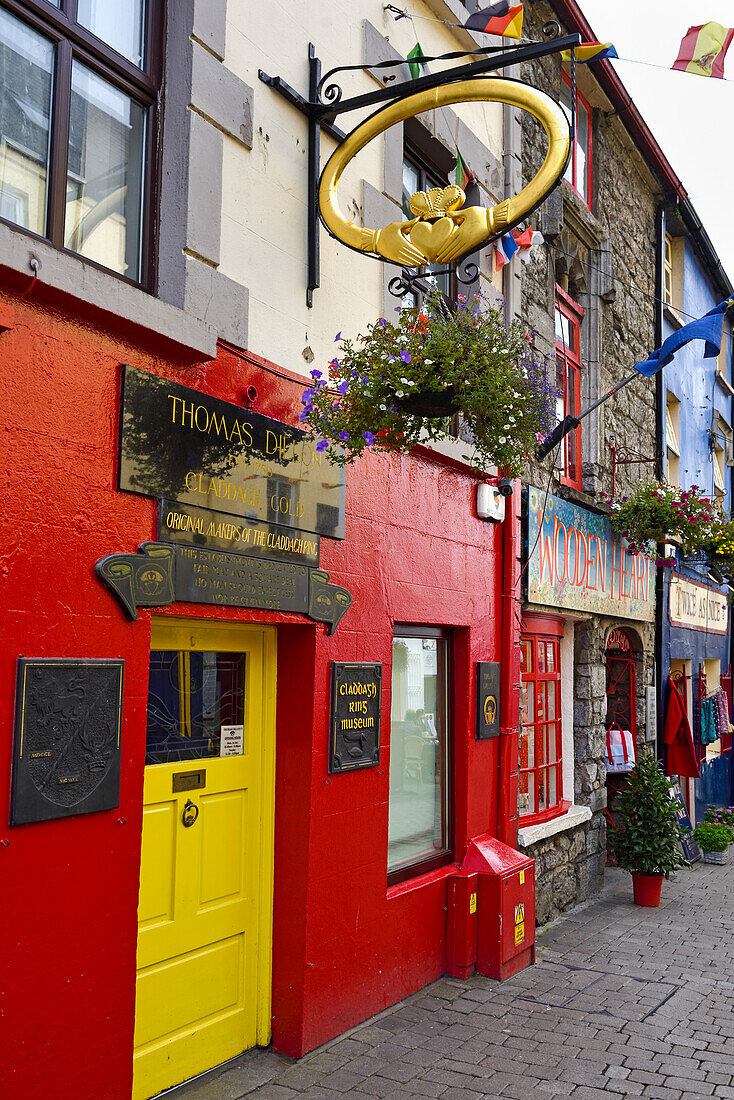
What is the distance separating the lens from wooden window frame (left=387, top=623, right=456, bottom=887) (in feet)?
Answer: 19.3

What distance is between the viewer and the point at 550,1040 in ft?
16.3

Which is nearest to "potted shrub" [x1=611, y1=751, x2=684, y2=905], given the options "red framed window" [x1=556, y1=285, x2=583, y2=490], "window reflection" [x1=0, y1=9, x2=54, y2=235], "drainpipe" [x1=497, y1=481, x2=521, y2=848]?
"drainpipe" [x1=497, y1=481, x2=521, y2=848]

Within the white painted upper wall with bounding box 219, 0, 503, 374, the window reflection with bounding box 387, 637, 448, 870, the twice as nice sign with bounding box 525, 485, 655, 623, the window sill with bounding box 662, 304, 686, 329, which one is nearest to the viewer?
the white painted upper wall with bounding box 219, 0, 503, 374

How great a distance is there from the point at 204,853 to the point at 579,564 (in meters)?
5.05

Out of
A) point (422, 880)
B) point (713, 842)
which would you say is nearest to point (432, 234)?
point (422, 880)

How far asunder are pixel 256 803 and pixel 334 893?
0.64 metres

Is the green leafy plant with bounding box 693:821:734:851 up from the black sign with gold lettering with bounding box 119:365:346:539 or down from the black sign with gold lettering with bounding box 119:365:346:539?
down

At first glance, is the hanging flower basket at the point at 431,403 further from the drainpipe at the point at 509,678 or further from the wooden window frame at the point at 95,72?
the drainpipe at the point at 509,678

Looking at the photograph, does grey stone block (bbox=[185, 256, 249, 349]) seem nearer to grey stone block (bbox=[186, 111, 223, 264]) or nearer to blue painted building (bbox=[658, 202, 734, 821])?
grey stone block (bbox=[186, 111, 223, 264])

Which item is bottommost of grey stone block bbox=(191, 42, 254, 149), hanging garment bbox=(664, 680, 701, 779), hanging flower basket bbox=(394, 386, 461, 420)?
hanging garment bbox=(664, 680, 701, 779)

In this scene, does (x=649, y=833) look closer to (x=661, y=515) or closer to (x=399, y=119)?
(x=661, y=515)

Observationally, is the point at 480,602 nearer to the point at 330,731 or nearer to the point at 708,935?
the point at 330,731

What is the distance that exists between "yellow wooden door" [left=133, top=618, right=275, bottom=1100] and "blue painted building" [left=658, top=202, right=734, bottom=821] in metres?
7.19

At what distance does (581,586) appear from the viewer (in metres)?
8.45
